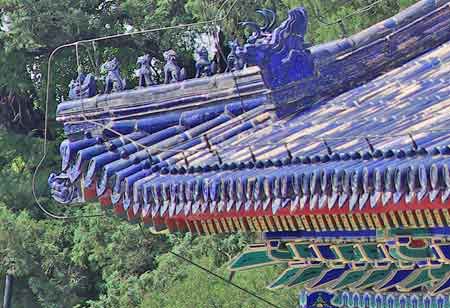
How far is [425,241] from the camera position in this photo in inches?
337

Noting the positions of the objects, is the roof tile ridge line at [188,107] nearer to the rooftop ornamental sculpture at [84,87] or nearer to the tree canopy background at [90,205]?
the rooftop ornamental sculpture at [84,87]

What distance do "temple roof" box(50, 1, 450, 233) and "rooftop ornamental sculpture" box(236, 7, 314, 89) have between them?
6cm

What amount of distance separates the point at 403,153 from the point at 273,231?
151 cm

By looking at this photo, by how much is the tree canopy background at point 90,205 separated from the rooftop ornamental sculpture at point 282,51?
7.71 meters

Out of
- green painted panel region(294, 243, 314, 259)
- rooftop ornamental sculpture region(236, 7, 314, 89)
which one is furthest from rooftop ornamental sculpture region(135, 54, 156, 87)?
green painted panel region(294, 243, 314, 259)

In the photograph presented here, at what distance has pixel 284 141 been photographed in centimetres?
902

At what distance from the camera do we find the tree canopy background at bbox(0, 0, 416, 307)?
1845 cm

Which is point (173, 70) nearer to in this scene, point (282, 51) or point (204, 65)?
point (204, 65)

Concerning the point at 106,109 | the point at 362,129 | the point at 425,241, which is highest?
the point at 106,109

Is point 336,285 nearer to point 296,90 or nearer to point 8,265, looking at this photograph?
point 296,90

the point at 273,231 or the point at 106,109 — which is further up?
the point at 106,109

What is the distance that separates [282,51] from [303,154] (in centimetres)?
107

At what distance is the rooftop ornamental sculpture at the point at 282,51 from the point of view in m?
9.20

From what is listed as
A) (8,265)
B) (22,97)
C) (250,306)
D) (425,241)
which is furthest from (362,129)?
(22,97)
